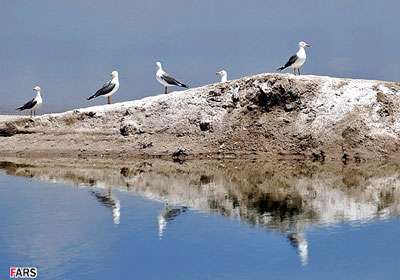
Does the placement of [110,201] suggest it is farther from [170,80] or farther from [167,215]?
[170,80]

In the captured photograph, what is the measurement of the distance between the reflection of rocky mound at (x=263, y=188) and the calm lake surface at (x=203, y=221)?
0.04 m

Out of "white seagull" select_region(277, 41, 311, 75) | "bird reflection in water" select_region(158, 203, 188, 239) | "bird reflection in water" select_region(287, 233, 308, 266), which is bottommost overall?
"bird reflection in water" select_region(287, 233, 308, 266)

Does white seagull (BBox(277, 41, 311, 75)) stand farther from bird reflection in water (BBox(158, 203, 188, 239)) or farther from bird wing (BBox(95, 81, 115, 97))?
bird reflection in water (BBox(158, 203, 188, 239))

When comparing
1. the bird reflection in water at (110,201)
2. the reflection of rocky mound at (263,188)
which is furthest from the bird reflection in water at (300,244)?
the bird reflection in water at (110,201)

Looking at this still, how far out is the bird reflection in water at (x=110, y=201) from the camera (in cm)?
2337

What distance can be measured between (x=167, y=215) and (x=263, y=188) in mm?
6999

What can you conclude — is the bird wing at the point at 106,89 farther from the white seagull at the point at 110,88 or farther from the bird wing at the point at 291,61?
the bird wing at the point at 291,61

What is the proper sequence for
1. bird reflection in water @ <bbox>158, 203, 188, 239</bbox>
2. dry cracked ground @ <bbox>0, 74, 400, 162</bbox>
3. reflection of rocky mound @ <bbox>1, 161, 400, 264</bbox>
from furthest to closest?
dry cracked ground @ <bbox>0, 74, 400, 162</bbox> < reflection of rocky mound @ <bbox>1, 161, 400, 264</bbox> < bird reflection in water @ <bbox>158, 203, 188, 239</bbox>

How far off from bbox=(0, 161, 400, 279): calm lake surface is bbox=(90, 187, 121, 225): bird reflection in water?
3cm

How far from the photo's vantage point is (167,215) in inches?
923

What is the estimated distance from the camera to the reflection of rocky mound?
2322cm

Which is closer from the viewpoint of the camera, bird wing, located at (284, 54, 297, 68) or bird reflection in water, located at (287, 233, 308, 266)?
bird reflection in water, located at (287, 233, 308, 266)

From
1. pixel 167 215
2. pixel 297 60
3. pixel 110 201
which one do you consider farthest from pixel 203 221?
pixel 297 60

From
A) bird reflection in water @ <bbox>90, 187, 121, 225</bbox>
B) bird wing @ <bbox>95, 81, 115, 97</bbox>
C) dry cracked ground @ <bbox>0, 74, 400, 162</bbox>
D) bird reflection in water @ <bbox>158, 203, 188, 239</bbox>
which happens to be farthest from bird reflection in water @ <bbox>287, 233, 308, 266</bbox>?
bird wing @ <bbox>95, 81, 115, 97</bbox>
